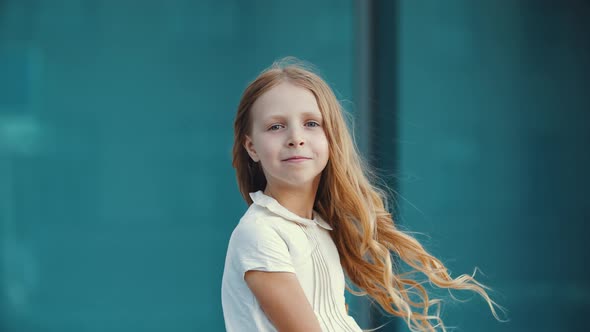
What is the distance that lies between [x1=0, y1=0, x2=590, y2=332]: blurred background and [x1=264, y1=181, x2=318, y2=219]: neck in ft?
5.88

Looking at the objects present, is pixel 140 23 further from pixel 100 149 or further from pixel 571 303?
pixel 571 303

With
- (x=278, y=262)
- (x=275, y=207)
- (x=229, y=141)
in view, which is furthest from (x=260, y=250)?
(x=229, y=141)

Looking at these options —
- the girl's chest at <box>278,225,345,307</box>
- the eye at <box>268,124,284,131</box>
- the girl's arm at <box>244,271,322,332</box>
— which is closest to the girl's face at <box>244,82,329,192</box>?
the eye at <box>268,124,284,131</box>

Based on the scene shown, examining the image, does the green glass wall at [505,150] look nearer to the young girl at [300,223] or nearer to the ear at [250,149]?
the young girl at [300,223]

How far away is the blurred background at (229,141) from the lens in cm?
323

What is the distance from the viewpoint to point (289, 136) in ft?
4.88

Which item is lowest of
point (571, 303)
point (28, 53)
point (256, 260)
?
point (571, 303)

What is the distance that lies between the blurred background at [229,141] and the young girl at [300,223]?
1.67 m

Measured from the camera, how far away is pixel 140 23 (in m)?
3.31

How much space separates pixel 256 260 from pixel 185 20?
2.20m

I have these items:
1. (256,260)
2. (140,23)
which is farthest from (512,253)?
(256,260)

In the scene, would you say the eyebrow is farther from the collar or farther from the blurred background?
the blurred background

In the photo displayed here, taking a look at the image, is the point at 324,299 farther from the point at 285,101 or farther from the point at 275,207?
the point at 285,101

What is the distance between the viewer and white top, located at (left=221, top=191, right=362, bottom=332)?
4.51ft
